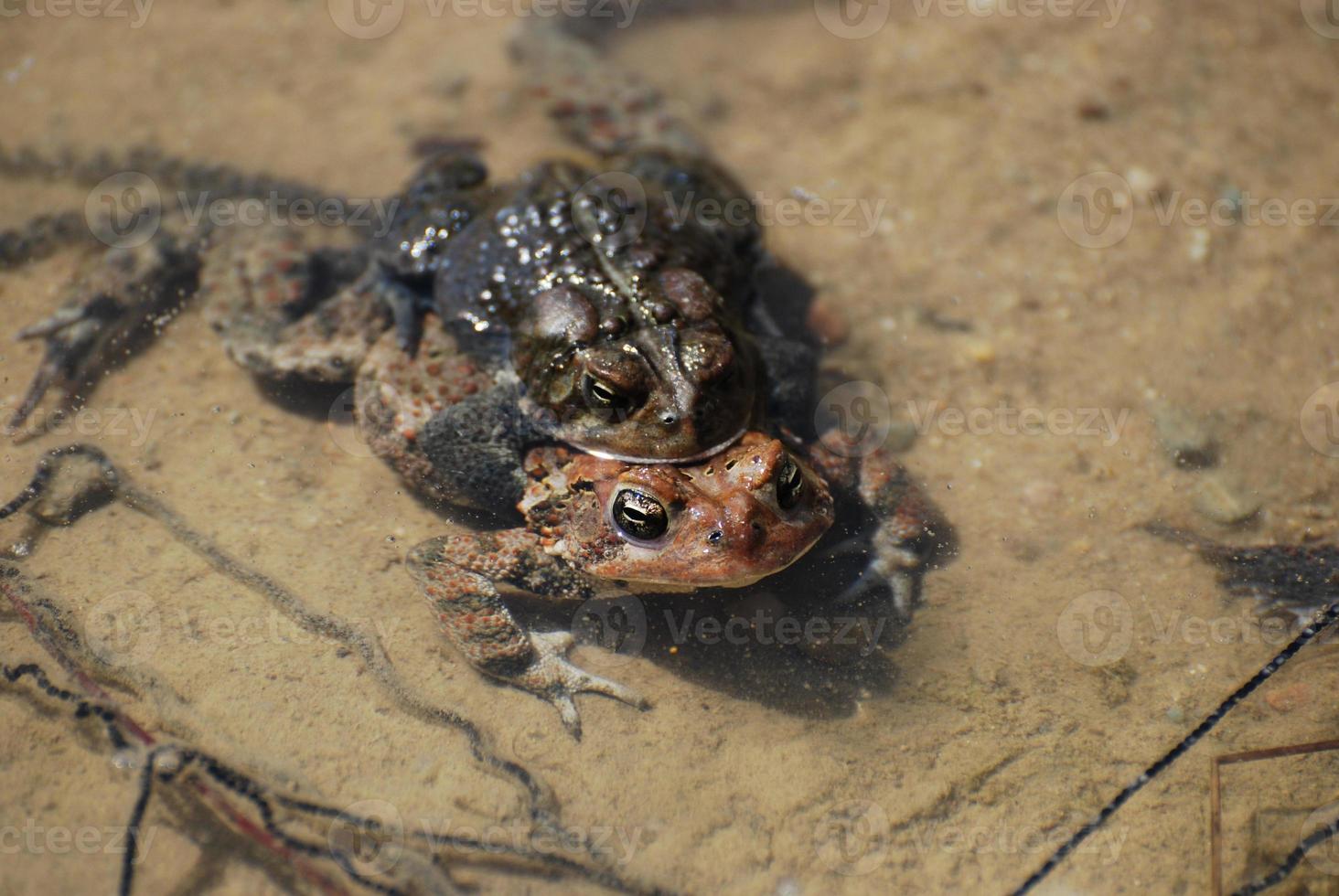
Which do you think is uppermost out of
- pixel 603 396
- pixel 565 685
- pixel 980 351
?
pixel 603 396

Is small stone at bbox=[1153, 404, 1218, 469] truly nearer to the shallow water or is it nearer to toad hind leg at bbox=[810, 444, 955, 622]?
the shallow water

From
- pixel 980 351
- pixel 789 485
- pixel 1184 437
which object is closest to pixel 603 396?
pixel 789 485

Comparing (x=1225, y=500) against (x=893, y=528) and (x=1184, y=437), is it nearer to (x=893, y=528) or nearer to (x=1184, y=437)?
(x=1184, y=437)

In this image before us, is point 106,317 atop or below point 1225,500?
atop

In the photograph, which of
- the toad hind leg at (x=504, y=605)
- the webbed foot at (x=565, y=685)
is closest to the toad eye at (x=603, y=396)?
the toad hind leg at (x=504, y=605)

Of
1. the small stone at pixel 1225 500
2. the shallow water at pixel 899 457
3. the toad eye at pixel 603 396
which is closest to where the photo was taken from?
the shallow water at pixel 899 457

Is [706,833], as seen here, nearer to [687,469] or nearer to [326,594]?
[687,469]

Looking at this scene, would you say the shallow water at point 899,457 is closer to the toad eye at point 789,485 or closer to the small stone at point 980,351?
the small stone at point 980,351

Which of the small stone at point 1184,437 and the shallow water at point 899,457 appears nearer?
the shallow water at point 899,457
